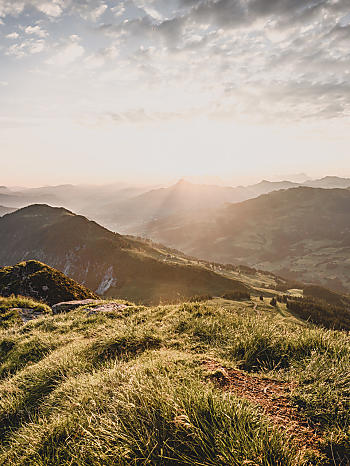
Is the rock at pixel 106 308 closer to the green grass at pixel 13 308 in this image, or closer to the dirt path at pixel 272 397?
the green grass at pixel 13 308

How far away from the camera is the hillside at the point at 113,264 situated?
41.3 meters

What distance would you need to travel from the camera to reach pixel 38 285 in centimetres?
1577

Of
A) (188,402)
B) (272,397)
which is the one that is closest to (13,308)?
(188,402)

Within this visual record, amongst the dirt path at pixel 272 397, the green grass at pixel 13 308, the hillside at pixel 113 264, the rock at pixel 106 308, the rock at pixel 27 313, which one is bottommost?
the hillside at pixel 113 264

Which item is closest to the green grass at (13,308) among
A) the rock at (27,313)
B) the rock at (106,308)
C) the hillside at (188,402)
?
the rock at (27,313)

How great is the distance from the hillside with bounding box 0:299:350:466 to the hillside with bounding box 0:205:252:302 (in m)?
20.6

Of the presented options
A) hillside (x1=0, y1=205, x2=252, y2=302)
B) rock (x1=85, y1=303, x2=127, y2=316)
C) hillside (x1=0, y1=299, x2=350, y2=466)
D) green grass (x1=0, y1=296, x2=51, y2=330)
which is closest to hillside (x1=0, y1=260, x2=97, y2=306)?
green grass (x1=0, y1=296, x2=51, y2=330)

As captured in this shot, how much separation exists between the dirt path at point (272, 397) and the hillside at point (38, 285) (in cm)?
1381

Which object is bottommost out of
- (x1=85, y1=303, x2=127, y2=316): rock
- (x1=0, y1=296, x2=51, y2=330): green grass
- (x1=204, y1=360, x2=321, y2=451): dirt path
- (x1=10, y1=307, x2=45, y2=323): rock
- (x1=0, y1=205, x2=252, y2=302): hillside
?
(x1=0, y1=205, x2=252, y2=302): hillside

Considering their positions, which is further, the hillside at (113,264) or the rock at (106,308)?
the hillside at (113,264)

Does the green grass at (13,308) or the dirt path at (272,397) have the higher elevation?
the dirt path at (272,397)

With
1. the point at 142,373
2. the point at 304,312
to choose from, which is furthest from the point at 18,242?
the point at 142,373

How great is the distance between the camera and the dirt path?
2.75 meters

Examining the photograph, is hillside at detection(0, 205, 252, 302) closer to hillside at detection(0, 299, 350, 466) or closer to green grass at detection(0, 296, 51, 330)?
green grass at detection(0, 296, 51, 330)
